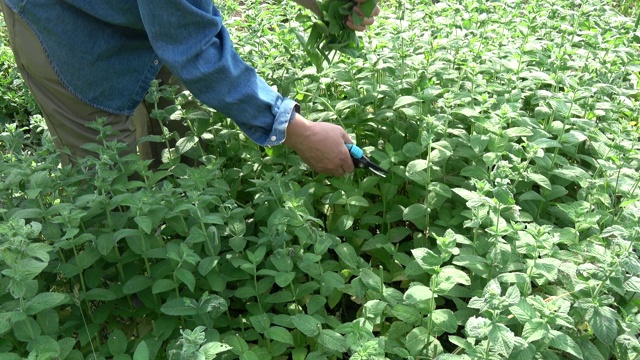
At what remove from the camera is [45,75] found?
2504 mm

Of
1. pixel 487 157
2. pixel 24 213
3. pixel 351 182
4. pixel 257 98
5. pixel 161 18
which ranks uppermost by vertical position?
pixel 161 18

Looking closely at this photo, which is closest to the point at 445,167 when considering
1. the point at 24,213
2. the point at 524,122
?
the point at 524,122

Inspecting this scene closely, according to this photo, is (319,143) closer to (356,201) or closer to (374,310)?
(356,201)

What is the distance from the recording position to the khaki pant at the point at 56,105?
247cm

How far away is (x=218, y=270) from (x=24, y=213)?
0.62m

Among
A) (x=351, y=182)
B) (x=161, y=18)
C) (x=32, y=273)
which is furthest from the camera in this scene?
(x=351, y=182)

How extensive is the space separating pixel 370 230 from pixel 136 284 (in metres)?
1.02

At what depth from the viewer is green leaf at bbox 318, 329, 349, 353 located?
6.09 ft

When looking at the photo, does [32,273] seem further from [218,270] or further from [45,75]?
[45,75]

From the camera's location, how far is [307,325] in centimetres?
192

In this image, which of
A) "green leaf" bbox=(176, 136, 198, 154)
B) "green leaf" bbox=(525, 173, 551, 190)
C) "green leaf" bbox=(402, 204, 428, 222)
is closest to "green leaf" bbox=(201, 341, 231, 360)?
"green leaf" bbox=(402, 204, 428, 222)

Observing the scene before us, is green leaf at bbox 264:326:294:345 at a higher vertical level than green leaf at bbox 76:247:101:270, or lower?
lower

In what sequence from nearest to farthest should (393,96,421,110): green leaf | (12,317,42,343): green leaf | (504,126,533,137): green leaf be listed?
(12,317,42,343): green leaf
(504,126,533,137): green leaf
(393,96,421,110): green leaf

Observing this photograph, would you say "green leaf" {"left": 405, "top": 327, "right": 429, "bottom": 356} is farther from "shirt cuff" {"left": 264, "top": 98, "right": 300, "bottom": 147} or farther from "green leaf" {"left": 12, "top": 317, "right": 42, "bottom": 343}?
"green leaf" {"left": 12, "top": 317, "right": 42, "bottom": 343}
